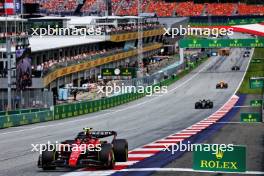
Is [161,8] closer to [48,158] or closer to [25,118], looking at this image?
[25,118]

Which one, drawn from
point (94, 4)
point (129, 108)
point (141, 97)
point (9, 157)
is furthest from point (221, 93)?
point (94, 4)

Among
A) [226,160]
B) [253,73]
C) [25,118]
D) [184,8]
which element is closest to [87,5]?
[184,8]

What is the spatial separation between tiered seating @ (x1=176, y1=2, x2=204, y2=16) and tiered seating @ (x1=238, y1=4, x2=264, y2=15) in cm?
942

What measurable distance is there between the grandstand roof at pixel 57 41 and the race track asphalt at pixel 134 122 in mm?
11325

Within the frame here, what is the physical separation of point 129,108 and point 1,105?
17.3 metres

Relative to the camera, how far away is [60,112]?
4334 cm

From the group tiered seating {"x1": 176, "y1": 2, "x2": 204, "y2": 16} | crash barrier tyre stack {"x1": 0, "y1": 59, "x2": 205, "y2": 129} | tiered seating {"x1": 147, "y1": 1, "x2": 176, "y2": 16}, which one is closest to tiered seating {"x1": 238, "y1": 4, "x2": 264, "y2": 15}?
tiered seating {"x1": 176, "y1": 2, "x2": 204, "y2": 16}

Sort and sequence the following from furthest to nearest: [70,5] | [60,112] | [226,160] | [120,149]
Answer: [70,5] < [60,112] < [120,149] < [226,160]

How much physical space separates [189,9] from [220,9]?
7580mm

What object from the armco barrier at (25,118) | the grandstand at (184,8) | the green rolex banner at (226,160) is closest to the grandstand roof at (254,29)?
the armco barrier at (25,118)

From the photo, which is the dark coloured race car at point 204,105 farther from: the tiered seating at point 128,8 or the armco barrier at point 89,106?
the tiered seating at point 128,8

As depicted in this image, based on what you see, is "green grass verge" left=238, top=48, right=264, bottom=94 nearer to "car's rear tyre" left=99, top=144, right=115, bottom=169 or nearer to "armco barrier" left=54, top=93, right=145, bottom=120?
"armco barrier" left=54, top=93, right=145, bottom=120

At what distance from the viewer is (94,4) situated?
470 feet

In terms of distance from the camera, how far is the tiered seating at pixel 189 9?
15838 cm
